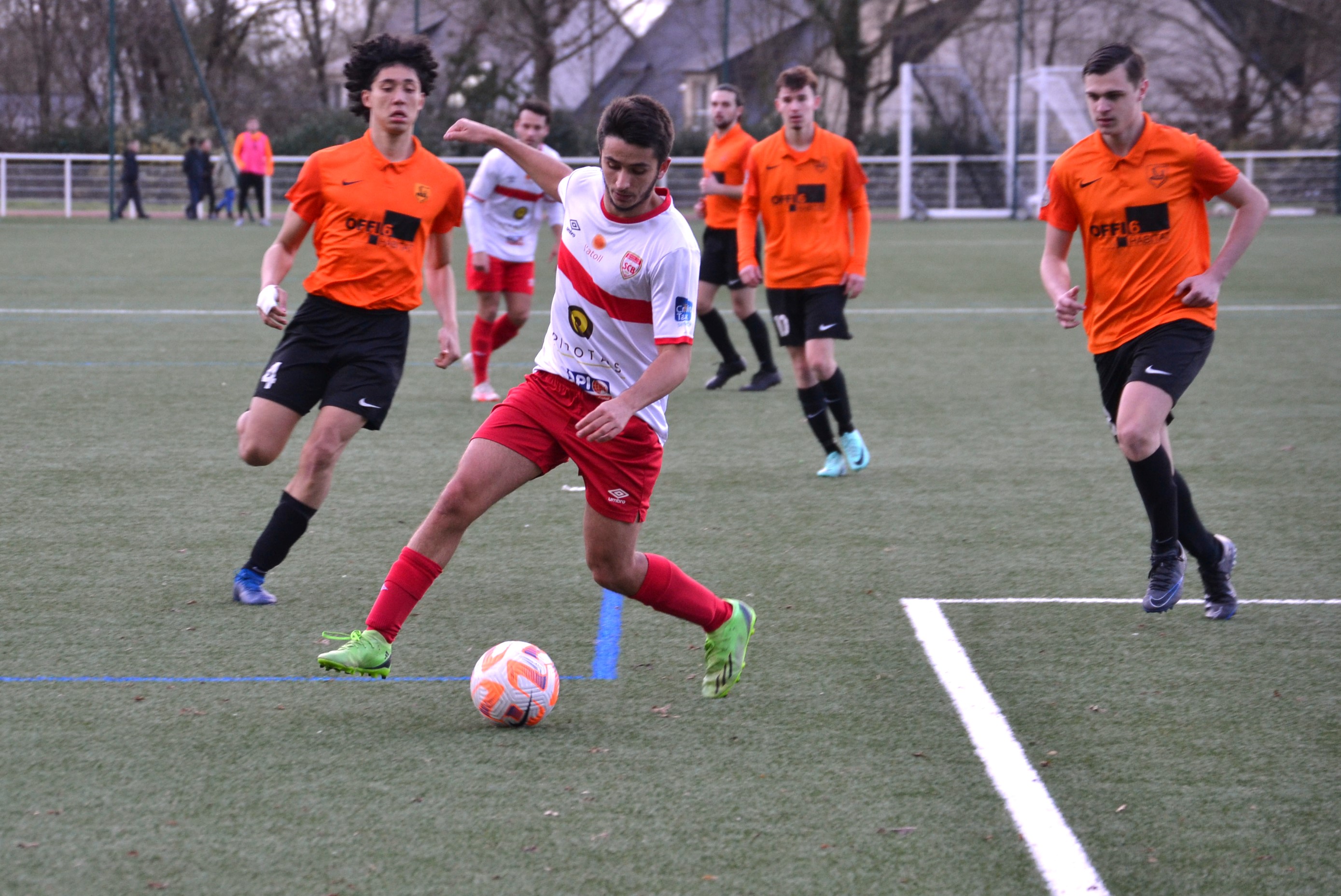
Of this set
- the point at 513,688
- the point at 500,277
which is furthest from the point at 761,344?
the point at 513,688

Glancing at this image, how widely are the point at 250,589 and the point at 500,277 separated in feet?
15.8

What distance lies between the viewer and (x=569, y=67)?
4847 cm

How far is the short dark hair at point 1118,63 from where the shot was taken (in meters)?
4.80

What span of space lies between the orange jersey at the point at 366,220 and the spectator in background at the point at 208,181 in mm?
27055

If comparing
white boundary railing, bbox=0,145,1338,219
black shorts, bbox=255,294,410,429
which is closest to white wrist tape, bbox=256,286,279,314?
black shorts, bbox=255,294,410,429

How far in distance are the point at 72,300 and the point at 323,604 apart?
449 inches

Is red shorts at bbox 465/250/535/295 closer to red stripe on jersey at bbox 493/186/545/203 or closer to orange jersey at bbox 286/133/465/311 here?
red stripe on jersey at bbox 493/186/545/203

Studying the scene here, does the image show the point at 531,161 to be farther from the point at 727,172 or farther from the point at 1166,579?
the point at 727,172

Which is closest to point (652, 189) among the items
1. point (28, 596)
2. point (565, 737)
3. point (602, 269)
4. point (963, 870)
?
point (602, 269)

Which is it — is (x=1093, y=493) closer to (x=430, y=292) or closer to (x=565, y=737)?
(x=430, y=292)

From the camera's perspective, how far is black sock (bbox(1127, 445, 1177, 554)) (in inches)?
188

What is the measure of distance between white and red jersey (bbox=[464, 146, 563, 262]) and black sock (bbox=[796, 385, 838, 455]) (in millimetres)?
2724

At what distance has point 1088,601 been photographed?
5160 millimetres

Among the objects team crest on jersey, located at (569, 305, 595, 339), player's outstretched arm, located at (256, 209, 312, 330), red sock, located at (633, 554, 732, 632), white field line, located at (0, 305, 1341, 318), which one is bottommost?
red sock, located at (633, 554, 732, 632)
